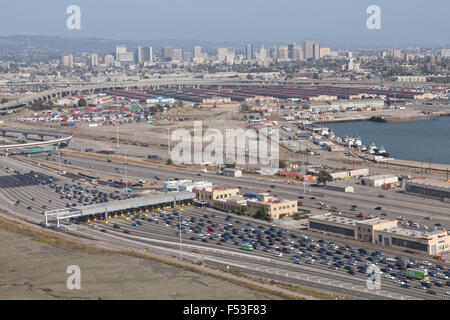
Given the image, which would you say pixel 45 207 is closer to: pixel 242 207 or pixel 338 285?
pixel 242 207

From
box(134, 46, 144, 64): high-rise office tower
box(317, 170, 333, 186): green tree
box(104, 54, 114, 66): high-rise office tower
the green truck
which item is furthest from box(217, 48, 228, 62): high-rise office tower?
the green truck

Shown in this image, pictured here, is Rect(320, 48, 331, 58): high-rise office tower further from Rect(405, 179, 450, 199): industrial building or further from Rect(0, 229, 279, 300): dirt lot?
Rect(0, 229, 279, 300): dirt lot

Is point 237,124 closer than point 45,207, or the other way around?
point 45,207

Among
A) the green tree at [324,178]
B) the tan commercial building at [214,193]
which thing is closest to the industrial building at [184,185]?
the tan commercial building at [214,193]

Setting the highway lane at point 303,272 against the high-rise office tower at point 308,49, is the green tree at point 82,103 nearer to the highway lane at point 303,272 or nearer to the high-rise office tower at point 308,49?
the highway lane at point 303,272

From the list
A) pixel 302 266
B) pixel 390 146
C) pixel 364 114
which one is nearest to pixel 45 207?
pixel 302 266
